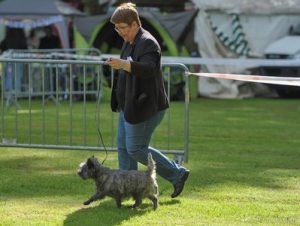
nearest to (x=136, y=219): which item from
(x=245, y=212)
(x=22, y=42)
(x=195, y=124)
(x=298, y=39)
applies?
(x=245, y=212)

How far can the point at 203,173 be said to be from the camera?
887 cm

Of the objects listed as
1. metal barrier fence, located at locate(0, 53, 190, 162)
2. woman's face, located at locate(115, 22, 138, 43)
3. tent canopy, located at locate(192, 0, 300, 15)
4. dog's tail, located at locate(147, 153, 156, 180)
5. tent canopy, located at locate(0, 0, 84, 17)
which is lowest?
metal barrier fence, located at locate(0, 53, 190, 162)

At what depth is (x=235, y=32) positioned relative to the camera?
69.2ft

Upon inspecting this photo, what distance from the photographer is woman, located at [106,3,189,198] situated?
6.58 metres

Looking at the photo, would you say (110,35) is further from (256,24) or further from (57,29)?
(256,24)

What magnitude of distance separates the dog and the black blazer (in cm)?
42

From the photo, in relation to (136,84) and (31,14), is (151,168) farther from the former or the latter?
(31,14)

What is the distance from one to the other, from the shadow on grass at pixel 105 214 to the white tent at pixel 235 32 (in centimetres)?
1400

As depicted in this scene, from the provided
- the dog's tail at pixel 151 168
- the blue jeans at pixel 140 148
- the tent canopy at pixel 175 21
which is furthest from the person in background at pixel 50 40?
the dog's tail at pixel 151 168

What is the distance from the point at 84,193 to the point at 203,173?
1.75 m

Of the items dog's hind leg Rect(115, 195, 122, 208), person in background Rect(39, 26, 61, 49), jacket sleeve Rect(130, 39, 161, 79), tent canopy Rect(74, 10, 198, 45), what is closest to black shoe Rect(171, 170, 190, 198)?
dog's hind leg Rect(115, 195, 122, 208)

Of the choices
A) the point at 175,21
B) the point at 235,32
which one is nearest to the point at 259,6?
the point at 235,32

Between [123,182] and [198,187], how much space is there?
4.76ft

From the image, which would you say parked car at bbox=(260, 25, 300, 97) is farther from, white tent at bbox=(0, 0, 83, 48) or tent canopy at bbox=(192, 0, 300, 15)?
white tent at bbox=(0, 0, 83, 48)
